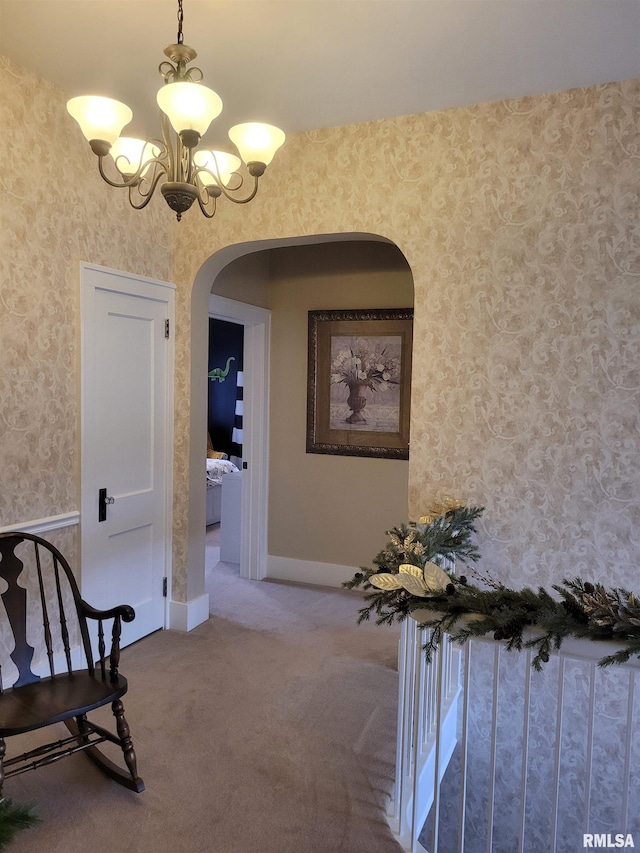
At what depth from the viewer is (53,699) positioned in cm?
217

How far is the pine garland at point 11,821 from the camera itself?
870mm

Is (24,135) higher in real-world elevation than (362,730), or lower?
higher

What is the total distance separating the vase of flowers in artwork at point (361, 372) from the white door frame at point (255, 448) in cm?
60

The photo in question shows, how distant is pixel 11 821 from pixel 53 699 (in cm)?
141

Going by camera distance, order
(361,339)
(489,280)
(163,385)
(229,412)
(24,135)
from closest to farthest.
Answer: (24,135), (489,280), (163,385), (361,339), (229,412)

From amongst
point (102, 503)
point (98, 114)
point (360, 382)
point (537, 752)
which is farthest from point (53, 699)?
point (360, 382)

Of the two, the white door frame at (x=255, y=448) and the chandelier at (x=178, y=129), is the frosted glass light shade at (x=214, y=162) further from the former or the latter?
the white door frame at (x=255, y=448)

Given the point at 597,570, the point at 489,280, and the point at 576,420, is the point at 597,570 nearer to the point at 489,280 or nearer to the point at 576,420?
the point at 576,420

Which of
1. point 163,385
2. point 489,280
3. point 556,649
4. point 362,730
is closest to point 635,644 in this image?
point 556,649

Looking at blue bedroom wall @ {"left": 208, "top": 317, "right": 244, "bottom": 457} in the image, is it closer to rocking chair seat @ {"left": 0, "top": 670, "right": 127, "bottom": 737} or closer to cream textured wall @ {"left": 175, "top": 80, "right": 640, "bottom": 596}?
cream textured wall @ {"left": 175, "top": 80, "right": 640, "bottom": 596}

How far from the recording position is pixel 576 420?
2.81 metres

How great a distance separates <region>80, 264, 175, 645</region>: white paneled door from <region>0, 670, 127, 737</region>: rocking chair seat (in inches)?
36.5

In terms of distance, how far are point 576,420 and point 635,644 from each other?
5.00 ft

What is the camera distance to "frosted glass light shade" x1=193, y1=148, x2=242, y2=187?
223cm
